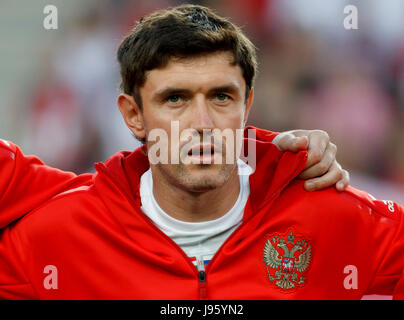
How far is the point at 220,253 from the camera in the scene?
2.15 meters

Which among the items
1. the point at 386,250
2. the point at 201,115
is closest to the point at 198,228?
the point at 201,115

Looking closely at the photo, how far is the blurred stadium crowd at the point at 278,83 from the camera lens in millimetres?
4828

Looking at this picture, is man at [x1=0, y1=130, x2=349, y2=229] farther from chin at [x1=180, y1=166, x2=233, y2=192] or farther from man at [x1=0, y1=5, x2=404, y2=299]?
chin at [x1=180, y1=166, x2=233, y2=192]

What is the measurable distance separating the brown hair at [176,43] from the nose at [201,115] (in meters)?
0.17

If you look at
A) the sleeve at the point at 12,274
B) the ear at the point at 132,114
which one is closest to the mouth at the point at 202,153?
the ear at the point at 132,114

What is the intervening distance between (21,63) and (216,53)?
12.5 ft

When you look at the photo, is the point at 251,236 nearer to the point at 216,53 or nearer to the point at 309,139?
the point at 309,139

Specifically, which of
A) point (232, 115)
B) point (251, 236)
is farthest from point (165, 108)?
point (251, 236)

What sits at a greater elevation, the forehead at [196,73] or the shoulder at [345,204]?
the forehead at [196,73]

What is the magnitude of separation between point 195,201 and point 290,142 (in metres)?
0.42

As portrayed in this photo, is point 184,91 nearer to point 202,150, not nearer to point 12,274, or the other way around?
point 202,150

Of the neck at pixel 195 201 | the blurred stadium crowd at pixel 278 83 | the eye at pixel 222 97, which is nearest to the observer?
the eye at pixel 222 97

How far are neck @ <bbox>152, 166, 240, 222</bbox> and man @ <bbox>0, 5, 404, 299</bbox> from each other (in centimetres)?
2

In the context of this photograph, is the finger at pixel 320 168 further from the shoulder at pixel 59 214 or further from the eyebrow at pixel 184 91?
the shoulder at pixel 59 214
